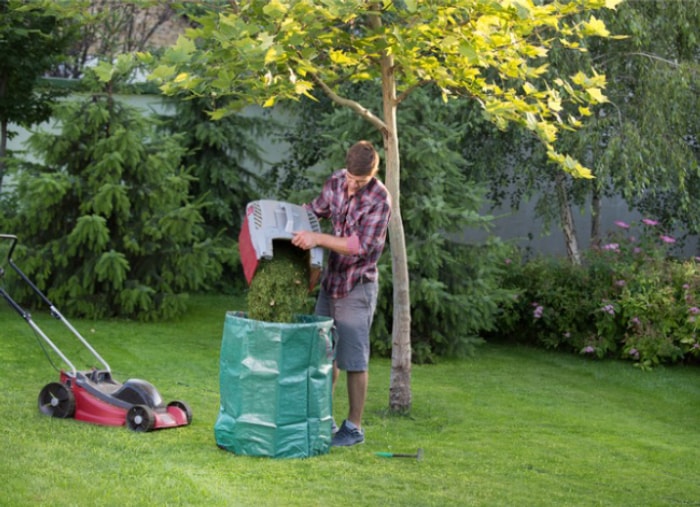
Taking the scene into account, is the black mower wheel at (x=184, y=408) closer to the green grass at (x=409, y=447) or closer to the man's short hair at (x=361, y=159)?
the green grass at (x=409, y=447)

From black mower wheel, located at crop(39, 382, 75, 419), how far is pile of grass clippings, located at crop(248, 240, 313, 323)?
1.30m

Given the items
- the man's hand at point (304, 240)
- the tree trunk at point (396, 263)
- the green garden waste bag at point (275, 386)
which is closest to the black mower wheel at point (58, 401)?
the green garden waste bag at point (275, 386)

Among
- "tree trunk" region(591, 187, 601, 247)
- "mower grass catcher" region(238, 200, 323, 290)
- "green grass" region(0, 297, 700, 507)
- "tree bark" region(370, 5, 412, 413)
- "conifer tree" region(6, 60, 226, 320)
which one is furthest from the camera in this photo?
"tree trunk" region(591, 187, 601, 247)

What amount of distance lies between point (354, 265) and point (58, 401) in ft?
6.09

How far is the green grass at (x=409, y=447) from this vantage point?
454cm

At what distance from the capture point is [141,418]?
5562 mm

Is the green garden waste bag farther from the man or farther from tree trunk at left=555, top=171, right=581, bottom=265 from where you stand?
tree trunk at left=555, top=171, right=581, bottom=265

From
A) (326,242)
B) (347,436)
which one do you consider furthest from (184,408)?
(326,242)

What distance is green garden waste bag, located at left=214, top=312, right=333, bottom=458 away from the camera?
4.98 meters

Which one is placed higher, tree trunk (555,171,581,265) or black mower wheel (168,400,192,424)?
tree trunk (555,171,581,265)

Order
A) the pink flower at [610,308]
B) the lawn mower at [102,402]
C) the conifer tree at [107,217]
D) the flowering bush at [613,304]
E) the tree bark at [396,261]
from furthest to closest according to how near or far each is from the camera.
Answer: the conifer tree at [107,217] → the pink flower at [610,308] → the flowering bush at [613,304] → the tree bark at [396,261] → the lawn mower at [102,402]

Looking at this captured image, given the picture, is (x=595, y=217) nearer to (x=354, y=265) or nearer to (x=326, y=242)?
(x=354, y=265)

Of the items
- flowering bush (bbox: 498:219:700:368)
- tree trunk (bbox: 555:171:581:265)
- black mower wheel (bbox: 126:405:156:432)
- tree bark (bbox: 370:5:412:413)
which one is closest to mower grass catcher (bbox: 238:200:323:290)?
black mower wheel (bbox: 126:405:156:432)

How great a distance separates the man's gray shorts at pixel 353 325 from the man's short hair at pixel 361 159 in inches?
23.1
